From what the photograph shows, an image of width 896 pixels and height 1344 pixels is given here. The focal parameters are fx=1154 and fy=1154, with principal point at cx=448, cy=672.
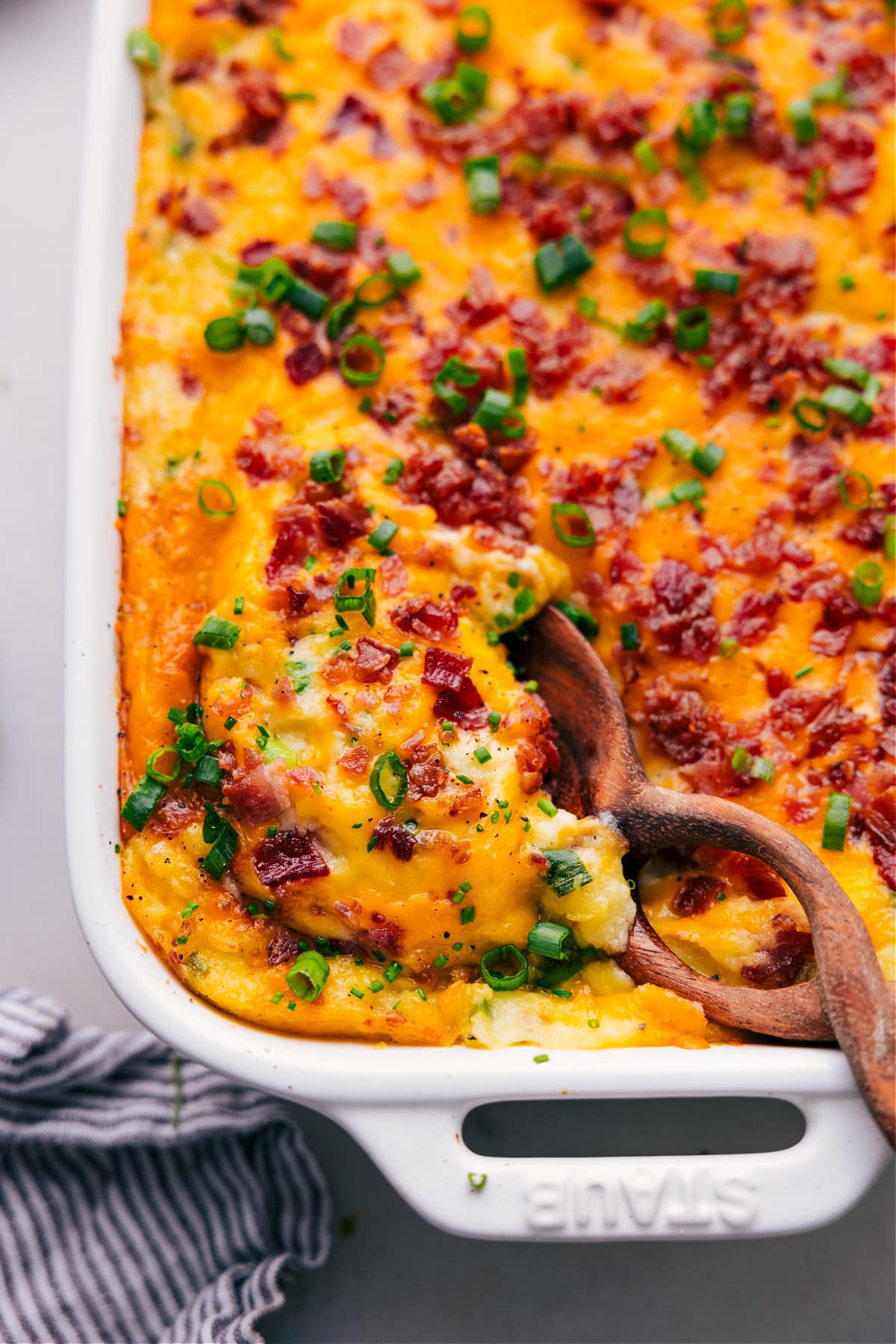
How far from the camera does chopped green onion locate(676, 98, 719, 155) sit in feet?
9.05

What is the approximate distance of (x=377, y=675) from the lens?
2301 mm

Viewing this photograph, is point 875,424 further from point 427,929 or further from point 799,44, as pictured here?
point 427,929

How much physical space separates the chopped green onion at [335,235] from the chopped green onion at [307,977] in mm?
1580

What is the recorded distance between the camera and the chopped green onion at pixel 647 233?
2734 mm

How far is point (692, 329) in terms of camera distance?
2664 millimetres

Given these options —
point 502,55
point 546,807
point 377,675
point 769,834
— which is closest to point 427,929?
point 546,807

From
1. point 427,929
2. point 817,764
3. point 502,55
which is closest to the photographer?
point 427,929

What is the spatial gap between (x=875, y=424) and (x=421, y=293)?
42.7 inches

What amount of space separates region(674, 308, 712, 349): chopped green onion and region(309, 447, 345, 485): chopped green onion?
85cm

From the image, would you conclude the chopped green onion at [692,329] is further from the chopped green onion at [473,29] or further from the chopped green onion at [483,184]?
the chopped green onion at [473,29]

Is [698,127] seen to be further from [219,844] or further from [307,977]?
[307,977]

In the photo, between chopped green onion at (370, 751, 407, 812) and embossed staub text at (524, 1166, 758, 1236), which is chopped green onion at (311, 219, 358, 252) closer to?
chopped green onion at (370, 751, 407, 812)

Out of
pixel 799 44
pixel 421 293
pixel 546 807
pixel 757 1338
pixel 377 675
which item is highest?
pixel 799 44

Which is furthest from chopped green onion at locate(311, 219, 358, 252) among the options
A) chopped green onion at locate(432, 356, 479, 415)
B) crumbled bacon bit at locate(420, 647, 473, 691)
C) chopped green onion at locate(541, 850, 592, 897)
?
chopped green onion at locate(541, 850, 592, 897)
